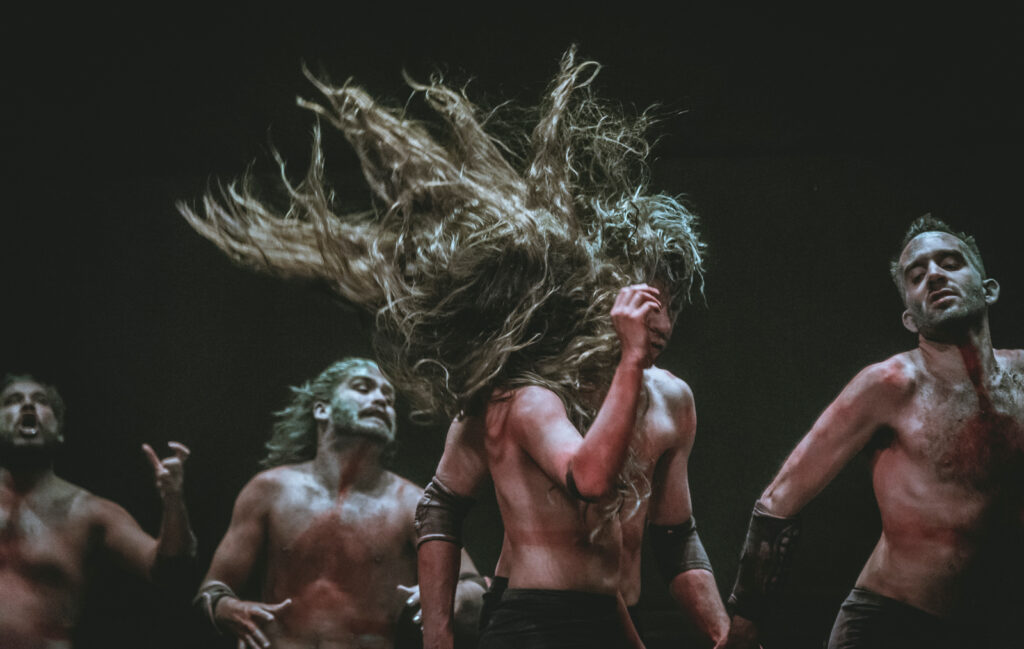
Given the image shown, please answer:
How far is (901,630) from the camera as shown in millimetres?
2855

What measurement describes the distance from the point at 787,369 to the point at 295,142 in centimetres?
223

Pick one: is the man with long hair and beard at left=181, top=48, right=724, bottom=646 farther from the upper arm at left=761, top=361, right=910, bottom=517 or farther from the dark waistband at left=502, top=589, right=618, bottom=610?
the upper arm at left=761, top=361, right=910, bottom=517

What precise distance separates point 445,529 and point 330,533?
1.61m

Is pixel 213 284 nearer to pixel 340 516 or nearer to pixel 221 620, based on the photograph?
pixel 340 516

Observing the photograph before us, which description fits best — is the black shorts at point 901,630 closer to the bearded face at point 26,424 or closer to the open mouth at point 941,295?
the open mouth at point 941,295

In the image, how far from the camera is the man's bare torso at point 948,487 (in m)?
2.87

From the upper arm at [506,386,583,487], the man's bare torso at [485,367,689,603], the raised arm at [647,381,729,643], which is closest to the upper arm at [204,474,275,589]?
the raised arm at [647,381,729,643]

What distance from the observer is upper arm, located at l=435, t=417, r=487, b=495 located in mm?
2762

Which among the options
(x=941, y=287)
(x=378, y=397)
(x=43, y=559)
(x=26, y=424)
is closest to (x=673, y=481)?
(x=941, y=287)

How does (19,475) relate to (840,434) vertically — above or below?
below

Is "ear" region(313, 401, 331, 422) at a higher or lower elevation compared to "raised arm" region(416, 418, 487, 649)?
higher

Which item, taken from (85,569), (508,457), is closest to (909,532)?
(508,457)

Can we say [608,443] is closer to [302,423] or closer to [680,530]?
[680,530]

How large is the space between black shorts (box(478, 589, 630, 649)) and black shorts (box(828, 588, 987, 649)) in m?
0.84
